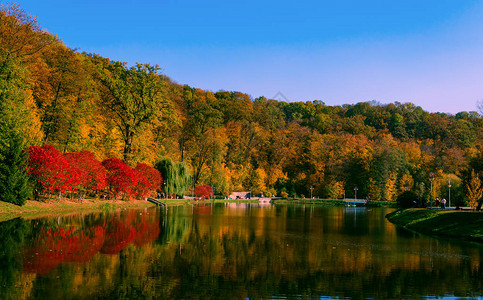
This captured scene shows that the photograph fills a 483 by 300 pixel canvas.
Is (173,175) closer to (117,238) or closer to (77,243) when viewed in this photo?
(117,238)

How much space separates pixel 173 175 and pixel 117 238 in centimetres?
4025

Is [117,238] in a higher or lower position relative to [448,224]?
lower

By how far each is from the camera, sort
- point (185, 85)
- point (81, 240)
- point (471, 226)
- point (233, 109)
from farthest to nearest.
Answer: point (185, 85) → point (233, 109) → point (471, 226) → point (81, 240)

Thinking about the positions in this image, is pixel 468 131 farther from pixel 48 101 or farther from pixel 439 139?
pixel 48 101

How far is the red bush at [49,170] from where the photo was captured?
3375cm

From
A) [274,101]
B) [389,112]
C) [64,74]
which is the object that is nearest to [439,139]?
[389,112]

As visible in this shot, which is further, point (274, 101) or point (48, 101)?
point (274, 101)

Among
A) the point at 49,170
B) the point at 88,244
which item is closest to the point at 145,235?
the point at 88,244

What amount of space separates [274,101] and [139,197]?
80.7 m

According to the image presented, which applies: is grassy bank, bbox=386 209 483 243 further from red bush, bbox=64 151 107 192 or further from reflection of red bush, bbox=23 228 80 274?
red bush, bbox=64 151 107 192

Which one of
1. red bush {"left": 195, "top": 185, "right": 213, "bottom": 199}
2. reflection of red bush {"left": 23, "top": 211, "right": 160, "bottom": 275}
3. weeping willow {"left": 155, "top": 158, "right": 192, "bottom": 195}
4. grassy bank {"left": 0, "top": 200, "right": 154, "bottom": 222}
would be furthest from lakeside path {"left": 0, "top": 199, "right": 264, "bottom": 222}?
red bush {"left": 195, "top": 185, "right": 213, "bottom": 199}

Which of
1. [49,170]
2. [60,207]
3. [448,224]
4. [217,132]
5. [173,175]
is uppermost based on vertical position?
[217,132]

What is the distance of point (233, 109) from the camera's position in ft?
309

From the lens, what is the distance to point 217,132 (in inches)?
3231
